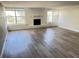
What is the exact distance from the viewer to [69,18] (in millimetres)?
10273

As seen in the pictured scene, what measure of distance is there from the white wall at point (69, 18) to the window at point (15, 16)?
13.2ft

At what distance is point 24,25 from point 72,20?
4590 millimetres

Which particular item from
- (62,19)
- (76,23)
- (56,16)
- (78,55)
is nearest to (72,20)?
(76,23)

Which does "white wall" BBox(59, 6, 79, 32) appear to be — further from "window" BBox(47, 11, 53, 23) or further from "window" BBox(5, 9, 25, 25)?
"window" BBox(5, 9, 25, 25)

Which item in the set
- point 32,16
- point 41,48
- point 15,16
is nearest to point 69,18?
point 32,16

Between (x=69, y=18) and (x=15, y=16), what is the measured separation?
513 centimetres

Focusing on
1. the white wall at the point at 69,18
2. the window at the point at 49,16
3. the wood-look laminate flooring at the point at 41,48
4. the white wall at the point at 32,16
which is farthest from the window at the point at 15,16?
the wood-look laminate flooring at the point at 41,48

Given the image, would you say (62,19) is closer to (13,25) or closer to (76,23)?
(76,23)

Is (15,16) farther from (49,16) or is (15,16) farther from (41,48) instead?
(41,48)

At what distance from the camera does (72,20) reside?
9836 mm

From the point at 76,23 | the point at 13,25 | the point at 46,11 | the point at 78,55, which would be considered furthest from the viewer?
the point at 46,11

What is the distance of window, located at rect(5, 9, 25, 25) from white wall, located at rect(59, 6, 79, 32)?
4016 millimetres

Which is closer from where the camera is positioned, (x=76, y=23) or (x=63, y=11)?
(x=76, y=23)

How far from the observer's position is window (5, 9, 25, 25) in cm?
1053
